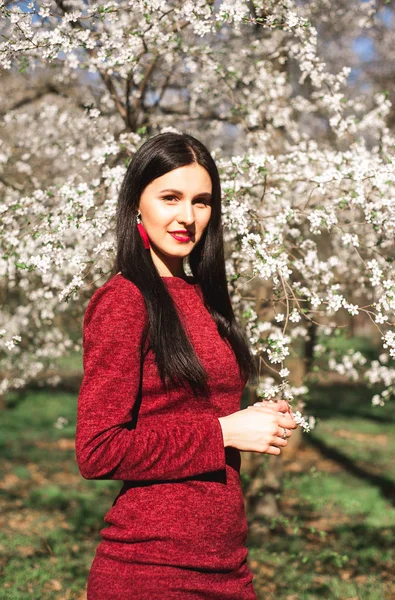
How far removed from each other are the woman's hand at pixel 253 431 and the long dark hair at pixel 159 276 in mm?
146

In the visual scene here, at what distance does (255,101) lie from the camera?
5090mm

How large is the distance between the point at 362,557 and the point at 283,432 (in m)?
4.47

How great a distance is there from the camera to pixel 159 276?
212 centimetres

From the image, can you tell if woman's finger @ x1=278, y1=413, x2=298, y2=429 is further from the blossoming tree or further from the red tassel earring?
the red tassel earring

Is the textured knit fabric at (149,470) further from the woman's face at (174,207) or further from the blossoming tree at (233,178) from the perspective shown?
the blossoming tree at (233,178)

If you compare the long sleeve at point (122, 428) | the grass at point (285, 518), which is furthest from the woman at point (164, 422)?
the grass at point (285, 518)

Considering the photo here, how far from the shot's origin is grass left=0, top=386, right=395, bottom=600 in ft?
16.0

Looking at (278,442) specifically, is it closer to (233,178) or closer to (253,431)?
(253,431)

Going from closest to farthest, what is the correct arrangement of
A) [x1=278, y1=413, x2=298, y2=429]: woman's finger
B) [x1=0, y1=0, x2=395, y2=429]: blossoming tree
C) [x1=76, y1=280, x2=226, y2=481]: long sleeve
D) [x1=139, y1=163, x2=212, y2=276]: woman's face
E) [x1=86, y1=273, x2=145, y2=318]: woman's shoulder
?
[x1=76, y1=280, x2=226, y2=481]: long sleeve < [x1=86, y1=273, x2=145, y2=318]: woman's shoulder < [x1=278, y1=413, x2=298, y2=429]: woman's finger < [x1=139, y1=163, x2=212, y2=276]: woman's face < [x1=0, y1=0, x2=395, y2=429]: blossoming tree

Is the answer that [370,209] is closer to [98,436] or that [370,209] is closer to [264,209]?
[264,209]

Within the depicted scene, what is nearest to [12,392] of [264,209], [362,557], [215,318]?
[362,557]

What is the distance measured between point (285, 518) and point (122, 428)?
10.0 feet

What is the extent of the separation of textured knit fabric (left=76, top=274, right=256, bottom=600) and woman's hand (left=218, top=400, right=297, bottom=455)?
37mm

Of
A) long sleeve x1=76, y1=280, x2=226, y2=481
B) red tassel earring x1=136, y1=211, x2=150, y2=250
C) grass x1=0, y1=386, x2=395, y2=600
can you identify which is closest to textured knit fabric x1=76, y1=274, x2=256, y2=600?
long sleeve x1=76, y1=280, x2=226, y2=481
